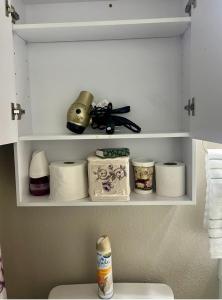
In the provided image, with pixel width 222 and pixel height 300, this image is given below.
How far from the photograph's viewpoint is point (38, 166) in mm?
994

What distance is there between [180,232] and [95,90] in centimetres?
64

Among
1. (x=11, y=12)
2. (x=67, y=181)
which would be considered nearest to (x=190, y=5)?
(x=11, y=12)

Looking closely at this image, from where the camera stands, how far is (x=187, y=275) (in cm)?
115

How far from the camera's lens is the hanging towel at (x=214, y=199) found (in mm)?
1039

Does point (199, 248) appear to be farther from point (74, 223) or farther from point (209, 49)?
point (209, 49)

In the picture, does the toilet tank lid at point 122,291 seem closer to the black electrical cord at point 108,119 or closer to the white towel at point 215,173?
the white towel at point 215,173

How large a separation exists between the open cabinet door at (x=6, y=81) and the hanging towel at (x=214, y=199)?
0.68 metres

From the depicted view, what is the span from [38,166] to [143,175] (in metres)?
0.36

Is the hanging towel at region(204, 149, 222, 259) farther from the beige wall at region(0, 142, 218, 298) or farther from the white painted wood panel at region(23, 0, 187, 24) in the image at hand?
the white painted wood panel at region(23, 0, 187, 24)

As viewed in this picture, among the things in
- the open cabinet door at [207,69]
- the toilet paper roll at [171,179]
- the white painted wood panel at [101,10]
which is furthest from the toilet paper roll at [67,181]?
the white painted wood panel at [101,10]

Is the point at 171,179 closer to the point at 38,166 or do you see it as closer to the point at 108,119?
the point at 108,119

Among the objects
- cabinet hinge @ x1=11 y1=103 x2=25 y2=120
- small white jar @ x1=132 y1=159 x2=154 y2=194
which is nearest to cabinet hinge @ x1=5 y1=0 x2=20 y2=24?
cabinet hinge @ x1=11 y1=103 x2=25 y2=120

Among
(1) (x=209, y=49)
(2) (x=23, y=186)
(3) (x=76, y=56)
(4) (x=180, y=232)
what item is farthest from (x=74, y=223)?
(1) (x=209, y=49)

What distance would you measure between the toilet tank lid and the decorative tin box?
0.39 meters
